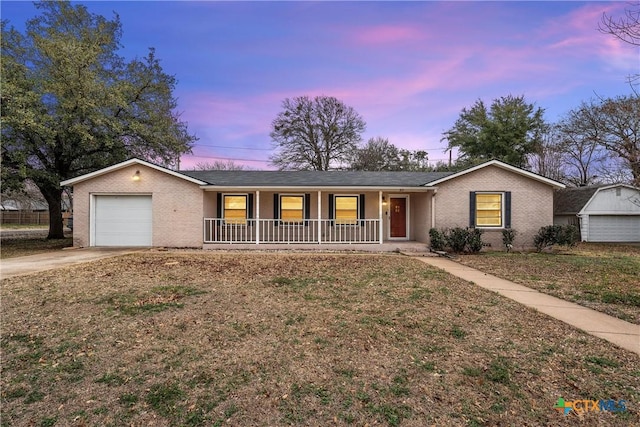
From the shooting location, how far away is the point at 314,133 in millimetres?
28531

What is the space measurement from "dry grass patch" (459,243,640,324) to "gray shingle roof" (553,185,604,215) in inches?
400

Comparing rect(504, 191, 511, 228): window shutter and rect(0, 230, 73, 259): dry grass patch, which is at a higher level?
rect(504, 191, 511, 228): window shutter

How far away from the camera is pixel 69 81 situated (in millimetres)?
12547

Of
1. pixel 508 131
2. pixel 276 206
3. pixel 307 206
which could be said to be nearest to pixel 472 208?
pixel 307 206

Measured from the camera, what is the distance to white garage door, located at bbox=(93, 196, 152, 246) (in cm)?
1235

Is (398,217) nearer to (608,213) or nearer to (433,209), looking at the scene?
(433,209)

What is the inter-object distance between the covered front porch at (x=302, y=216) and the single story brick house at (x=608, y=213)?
37.1 feet

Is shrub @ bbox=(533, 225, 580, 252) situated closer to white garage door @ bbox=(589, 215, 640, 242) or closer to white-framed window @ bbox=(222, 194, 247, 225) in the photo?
white garage door @ bbox=(589, 215, 640, 242)

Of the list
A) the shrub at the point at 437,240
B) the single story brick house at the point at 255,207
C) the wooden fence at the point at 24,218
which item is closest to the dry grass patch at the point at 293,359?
the shrub at the point at 437,240

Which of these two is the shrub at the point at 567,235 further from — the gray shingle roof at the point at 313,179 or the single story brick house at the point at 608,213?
the single story brick house at the point at 608,213

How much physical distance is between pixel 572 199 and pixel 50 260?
1008 inches

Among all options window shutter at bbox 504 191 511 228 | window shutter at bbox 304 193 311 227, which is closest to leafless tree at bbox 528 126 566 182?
window shutter at bbox 504 191 511 228

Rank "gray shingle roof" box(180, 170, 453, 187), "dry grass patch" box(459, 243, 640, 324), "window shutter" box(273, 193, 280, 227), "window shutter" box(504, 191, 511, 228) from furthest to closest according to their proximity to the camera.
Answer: "window shutter" box(273, 193, 280, 227) → "gray shingle roof" box(180, 170, 453, 187) → "window shutter" box(504, 191, 511, 228) → "dry grass patch" box(459, 243, 640, 324)

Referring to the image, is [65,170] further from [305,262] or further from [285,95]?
[285,95]
